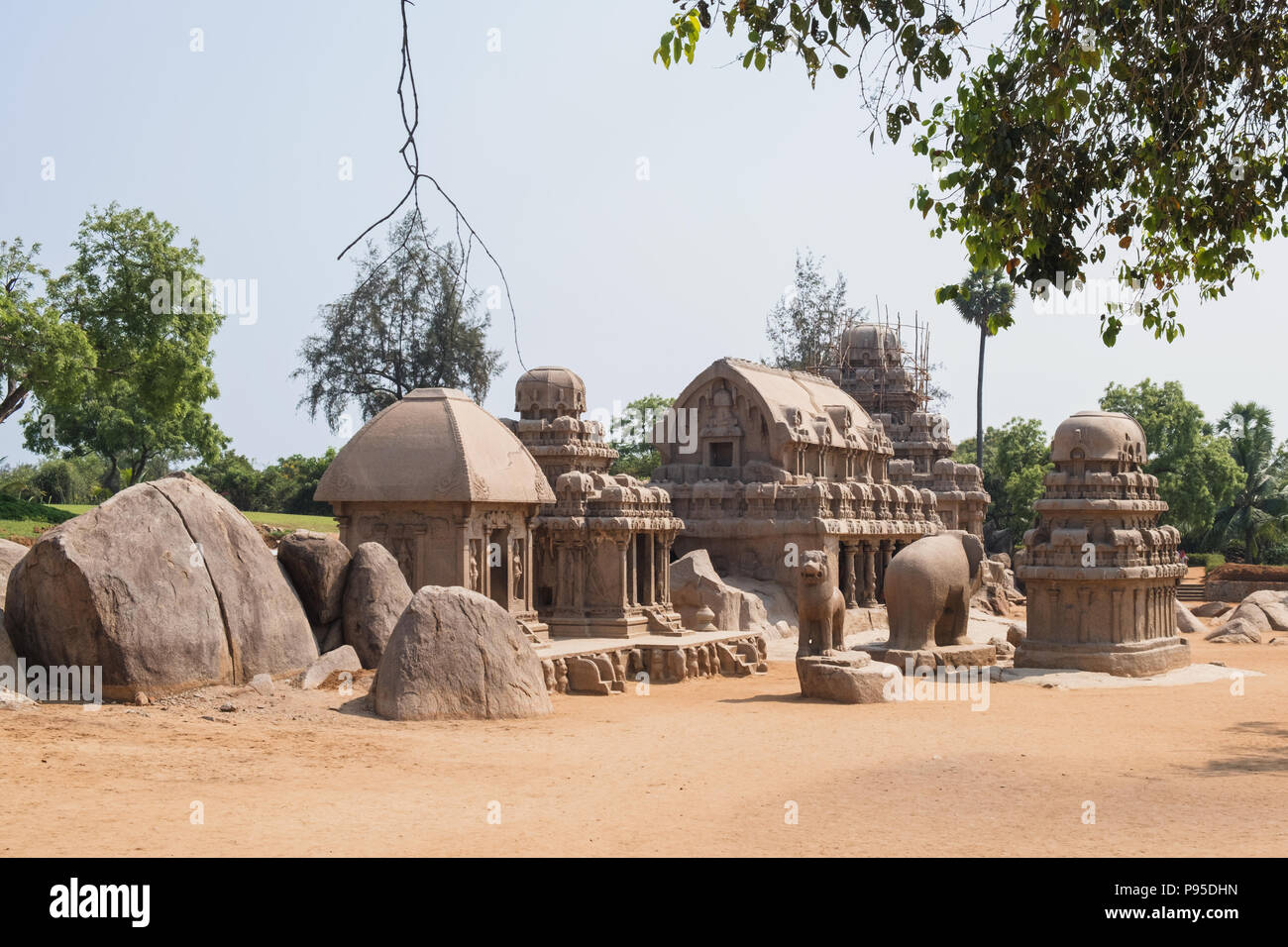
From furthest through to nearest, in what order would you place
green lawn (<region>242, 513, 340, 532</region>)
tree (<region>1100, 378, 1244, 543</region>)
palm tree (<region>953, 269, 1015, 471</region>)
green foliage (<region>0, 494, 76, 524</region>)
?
palm tree (<region>953, 269, 1015, 471</region>)
tree (<region>1100, 378, 1244, 543</region>)
green lawn (<region>242, 513, 340, 532</region>)
green foliage (<region>0, 494, 76, 524</region>)

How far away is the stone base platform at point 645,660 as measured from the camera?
19.8 meters

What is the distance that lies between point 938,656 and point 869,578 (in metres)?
12.6

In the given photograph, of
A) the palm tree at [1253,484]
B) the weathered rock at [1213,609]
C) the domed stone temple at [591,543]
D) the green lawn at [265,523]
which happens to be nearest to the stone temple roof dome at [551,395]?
the domed stone temple at [591,543]

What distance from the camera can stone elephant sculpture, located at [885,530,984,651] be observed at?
22.4 metres

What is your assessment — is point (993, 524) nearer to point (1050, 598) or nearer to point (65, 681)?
point (1050, 598)

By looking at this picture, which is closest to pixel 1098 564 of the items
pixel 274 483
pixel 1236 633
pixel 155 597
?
pixel 1236 633

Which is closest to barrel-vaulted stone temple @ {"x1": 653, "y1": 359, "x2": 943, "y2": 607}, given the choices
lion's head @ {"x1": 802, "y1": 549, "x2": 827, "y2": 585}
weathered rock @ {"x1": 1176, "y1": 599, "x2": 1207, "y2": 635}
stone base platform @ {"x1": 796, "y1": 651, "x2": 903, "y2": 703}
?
weathered rock @ {"x1": 1176, "y1": 599, "x2": 1207, "y2": 635}

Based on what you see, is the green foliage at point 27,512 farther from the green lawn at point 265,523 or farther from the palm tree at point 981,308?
the palm tree at point 981,308

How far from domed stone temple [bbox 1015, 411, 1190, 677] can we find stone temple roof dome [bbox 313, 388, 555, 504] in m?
8.98

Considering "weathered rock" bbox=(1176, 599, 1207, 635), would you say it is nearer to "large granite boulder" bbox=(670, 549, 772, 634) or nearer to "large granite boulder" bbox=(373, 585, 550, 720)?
"large granite boulder" bbox=(670, 549, 772, 634)

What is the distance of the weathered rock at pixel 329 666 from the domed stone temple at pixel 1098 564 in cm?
1224

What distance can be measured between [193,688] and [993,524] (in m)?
48.0

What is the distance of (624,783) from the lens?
11.1 m

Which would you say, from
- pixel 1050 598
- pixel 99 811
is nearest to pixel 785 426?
pixel 1050 598
